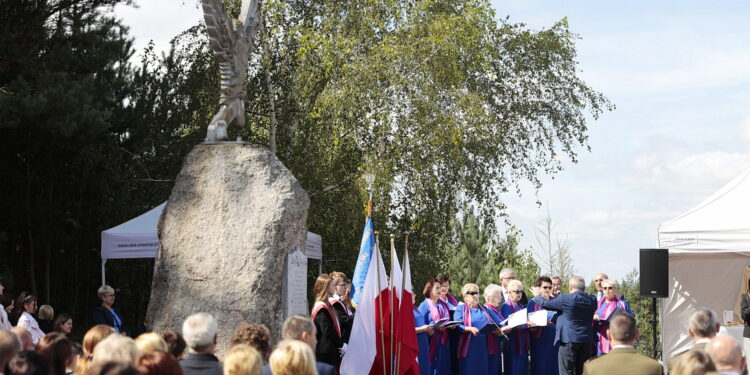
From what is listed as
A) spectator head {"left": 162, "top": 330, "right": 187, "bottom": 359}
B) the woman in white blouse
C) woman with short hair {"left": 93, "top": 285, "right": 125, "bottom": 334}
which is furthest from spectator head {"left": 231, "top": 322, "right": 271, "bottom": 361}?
woman with short hair {"left": 93, "top": 285, "right": 125, "bottom": 334}

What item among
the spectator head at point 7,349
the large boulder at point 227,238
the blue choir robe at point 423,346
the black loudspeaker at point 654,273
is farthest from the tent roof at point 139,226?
the spectator head at point 7,349

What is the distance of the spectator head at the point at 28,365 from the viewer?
Result: 4191 mm

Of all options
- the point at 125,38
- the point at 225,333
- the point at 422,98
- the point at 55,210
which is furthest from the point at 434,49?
the point at 225,333

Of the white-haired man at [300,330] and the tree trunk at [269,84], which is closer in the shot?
the white-haired man at [300,330]

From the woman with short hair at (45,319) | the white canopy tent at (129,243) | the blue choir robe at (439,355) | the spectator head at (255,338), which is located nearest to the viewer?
the spectator head at (255,338)

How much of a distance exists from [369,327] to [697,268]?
638cm

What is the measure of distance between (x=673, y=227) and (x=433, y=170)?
615 centimetres

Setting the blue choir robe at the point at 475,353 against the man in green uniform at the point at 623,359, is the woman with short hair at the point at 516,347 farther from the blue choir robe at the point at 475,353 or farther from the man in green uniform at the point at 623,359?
the man in green uniform at the point at 623,359

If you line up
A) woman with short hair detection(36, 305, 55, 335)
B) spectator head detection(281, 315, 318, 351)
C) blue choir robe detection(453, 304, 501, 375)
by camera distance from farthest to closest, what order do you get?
blue choir robe detection(453, 304, 501, 375) → woman with short hair detection(36, 305, 55, 335) → spectator head detection(281, 315, 318, 351)

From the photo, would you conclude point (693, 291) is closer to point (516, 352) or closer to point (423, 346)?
point (516, 352)

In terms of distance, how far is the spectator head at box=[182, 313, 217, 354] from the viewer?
523 centimetres

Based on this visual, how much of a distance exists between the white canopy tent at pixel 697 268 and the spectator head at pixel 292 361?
9.41 metres

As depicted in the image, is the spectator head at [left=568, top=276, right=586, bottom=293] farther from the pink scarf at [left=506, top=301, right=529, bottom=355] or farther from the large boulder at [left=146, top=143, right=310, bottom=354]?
the large boulder at [left=146, top=143, right=310, bottom=354]

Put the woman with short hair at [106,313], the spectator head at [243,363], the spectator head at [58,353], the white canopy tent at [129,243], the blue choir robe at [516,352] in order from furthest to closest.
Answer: the white canopy tent at [129,243] < the blue choir robe at [516,352] < the woman with short hair at [106,313] < the spectator head at [58,353] < the spectator head at [243,363]
